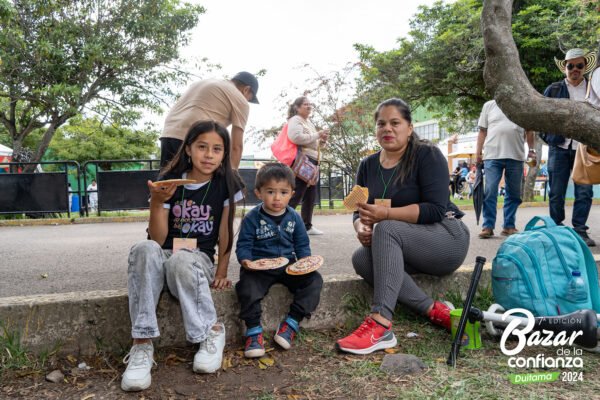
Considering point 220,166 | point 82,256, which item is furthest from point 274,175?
point 82,256

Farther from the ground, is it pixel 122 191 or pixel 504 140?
pixel 504 140

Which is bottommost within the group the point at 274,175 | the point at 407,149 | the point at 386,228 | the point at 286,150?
the point at 386,228

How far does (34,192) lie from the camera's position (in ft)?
30.7

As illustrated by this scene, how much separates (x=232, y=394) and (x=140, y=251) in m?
0.79

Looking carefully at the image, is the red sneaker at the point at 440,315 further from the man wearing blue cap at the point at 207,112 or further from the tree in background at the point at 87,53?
the tree in background at the point at 87,53

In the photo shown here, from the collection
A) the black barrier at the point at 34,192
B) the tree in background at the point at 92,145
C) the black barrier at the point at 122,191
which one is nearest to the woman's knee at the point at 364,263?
the black barrier at the point at 122,191

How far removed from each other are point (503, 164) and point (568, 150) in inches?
33.6

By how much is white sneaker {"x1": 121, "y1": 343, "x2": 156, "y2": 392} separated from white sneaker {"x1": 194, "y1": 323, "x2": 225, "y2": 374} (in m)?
0.21

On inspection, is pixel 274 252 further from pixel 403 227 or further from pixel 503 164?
pixel 503 164

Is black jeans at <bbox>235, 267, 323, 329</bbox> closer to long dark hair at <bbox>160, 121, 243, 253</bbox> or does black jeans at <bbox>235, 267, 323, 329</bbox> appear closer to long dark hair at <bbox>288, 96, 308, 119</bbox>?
long dark hair at <bbox>160, 121, 243, 253</bbox>

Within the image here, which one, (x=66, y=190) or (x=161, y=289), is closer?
(x=161, y=289)

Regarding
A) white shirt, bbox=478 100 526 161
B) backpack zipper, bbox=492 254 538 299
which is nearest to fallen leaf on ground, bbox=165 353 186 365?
backpack zipper, bbox=492 254 538 299

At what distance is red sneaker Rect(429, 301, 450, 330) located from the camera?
246cm

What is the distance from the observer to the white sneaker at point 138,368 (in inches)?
76.3
